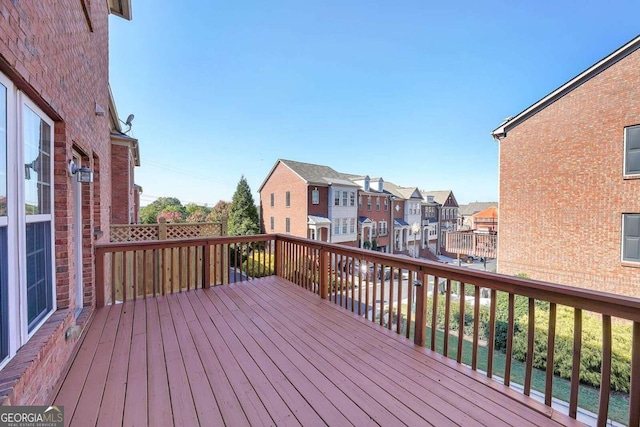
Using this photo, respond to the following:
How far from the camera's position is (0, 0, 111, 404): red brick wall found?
131 centimetres

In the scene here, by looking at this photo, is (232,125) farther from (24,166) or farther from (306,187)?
(24,166)

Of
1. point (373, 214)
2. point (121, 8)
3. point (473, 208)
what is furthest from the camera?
point (473, 208)

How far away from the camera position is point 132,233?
6.29 metres

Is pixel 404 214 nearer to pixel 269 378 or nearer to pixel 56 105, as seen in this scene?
pixel 269 378

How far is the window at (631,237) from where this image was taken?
21.3ft

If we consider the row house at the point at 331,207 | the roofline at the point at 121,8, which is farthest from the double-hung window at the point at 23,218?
the row house at the point at 331,207

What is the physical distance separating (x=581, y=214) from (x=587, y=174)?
1110 mm

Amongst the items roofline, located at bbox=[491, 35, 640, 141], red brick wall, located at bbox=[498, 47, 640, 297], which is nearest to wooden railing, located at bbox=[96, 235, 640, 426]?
red brick wall, located at bbox=[498, 47, 640, 297]

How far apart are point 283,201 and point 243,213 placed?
155 inches

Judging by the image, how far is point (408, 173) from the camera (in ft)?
104

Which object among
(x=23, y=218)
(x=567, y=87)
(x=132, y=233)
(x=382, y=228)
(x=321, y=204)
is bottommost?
(x=382, y=228)

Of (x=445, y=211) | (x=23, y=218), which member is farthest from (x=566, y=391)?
(x=445, y=211)

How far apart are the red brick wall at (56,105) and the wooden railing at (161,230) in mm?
3249

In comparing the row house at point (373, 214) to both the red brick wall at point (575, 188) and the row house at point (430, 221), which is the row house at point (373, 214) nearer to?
the row house at point (430, 221)
